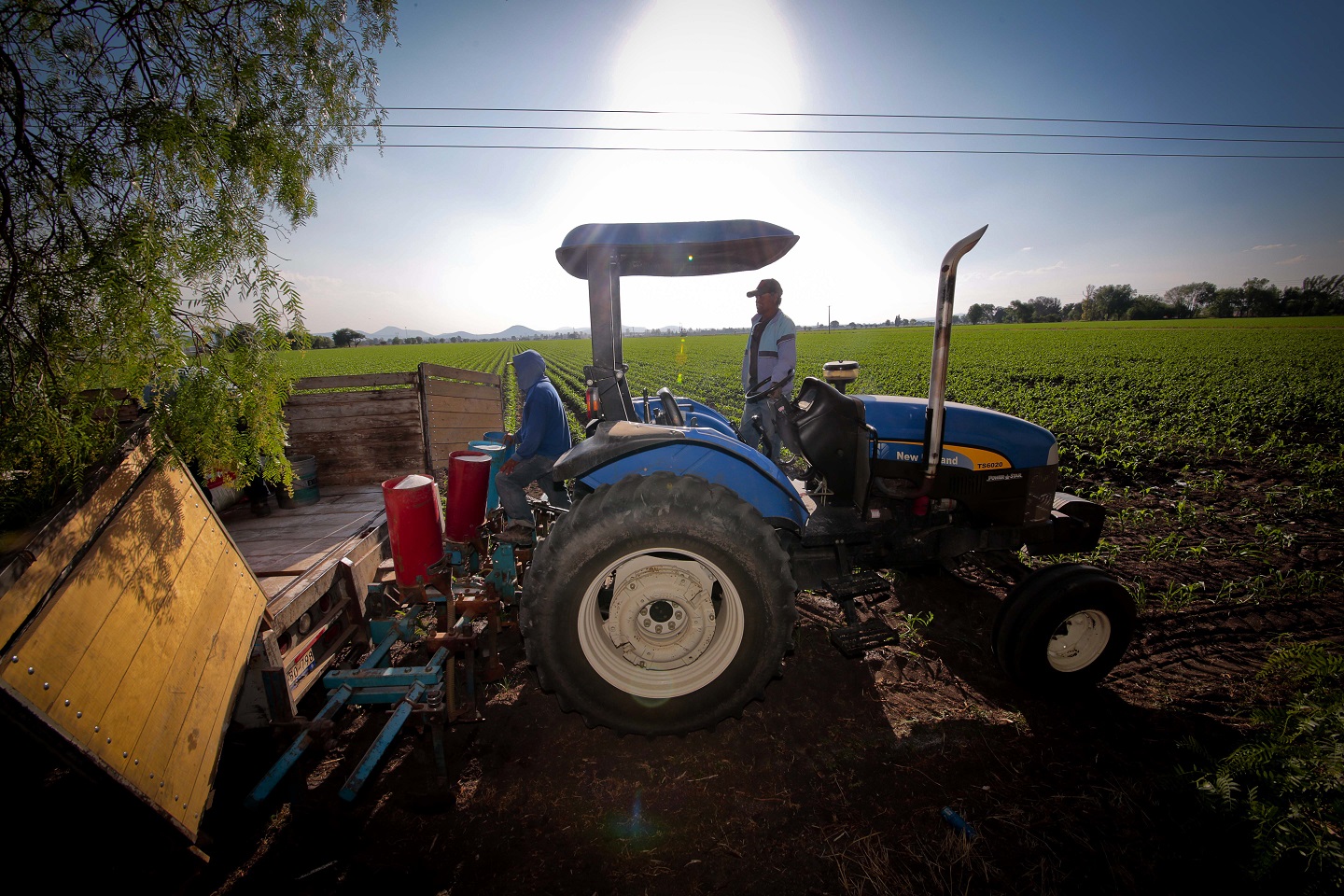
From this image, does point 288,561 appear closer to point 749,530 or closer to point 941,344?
point 749,530

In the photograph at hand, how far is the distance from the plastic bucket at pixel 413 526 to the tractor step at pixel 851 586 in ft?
6.72

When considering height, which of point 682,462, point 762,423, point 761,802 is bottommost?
point 761,802

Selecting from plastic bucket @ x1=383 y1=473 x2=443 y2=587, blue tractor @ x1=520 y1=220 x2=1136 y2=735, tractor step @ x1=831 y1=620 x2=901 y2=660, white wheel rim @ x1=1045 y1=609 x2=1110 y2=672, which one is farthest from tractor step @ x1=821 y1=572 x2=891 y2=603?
plastic bucket @ x1=383 y1=473 x2=443 y2=587

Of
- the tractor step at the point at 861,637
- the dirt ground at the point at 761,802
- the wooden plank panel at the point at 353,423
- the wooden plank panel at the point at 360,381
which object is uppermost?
the wooden plank panel at the point at 360,381

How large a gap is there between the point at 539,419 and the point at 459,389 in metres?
2.06

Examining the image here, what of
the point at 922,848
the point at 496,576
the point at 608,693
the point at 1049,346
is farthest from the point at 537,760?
the point at 1049,346

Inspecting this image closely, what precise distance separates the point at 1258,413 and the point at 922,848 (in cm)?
1371

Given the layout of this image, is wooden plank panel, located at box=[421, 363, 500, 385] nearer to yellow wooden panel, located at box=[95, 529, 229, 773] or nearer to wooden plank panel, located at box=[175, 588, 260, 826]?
yellow wooden panel, located at box=[95, 529, 229, 773]

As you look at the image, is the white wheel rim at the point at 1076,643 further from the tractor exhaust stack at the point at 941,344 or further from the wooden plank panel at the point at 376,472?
the wooden plank panel at the point at 376,472

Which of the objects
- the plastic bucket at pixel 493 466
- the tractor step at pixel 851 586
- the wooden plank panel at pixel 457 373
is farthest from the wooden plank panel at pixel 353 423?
the tractor step at pixel 851 586

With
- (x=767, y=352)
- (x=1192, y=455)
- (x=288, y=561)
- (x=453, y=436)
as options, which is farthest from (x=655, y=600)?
(x=1192, y=455)

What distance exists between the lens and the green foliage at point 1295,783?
1.61 m

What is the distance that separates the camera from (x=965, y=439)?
272 cm

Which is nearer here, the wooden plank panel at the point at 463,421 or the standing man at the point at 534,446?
the standing man at the point at 534,446
